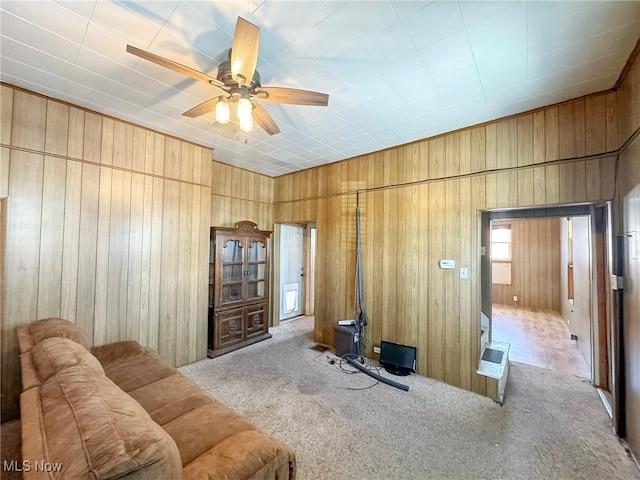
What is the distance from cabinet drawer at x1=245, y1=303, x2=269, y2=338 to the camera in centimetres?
431

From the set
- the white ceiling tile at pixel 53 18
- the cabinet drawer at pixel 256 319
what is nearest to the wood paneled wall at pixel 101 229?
the cabinet drawer at pixel 256 319

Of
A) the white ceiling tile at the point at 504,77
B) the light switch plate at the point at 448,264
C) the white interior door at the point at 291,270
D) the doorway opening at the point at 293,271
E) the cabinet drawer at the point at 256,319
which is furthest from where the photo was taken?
the white interior door at the point at 291,270

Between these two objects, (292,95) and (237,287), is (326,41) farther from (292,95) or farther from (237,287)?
(237,287)

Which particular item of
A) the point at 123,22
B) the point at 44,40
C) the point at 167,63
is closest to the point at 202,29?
the point at 167,63

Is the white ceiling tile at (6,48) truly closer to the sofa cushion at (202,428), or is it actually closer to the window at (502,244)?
the sofa cushion at (202,428)

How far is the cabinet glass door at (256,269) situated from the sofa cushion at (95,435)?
3151 mm

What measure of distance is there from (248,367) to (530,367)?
3.75 m

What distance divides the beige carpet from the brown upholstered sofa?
756mm

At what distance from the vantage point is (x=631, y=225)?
6.54 ft

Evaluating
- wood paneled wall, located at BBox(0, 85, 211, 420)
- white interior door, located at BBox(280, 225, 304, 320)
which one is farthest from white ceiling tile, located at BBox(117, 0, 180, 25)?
white interior door, located at BBox(280, 225, 304, 320)

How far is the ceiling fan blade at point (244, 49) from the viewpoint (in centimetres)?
140

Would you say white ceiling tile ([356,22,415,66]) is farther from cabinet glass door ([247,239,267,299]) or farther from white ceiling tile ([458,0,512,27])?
cabinet glass door ([247,239,267,299])

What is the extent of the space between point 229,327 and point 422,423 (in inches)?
112

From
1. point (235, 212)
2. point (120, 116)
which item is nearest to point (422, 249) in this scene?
point (235, 212)
